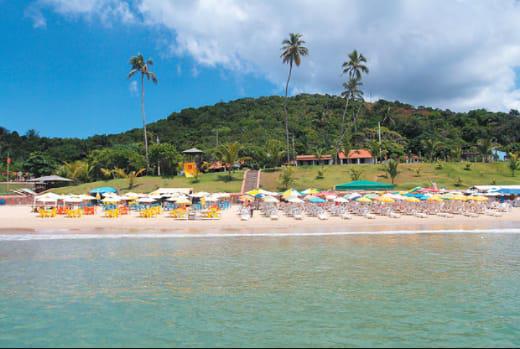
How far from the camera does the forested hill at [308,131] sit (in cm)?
6719

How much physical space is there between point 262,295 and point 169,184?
109 ft

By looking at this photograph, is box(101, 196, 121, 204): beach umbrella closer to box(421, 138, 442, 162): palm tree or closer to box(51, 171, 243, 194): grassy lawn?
box(51, 171, 243, 194): grassy lawn

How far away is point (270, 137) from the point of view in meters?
69.4

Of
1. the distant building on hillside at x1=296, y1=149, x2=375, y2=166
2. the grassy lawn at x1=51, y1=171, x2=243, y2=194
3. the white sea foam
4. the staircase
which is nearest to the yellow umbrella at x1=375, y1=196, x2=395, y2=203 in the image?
the white sea foam

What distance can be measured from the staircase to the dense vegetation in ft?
10.1

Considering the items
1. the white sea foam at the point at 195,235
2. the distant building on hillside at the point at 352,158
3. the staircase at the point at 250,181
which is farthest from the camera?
the distant building on hillside at the point at 352,158

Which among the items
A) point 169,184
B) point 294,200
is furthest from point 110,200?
point 169,184

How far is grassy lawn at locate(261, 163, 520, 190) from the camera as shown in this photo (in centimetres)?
4062

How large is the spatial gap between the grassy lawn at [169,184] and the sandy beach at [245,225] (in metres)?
15.4

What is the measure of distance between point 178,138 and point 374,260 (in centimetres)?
6634

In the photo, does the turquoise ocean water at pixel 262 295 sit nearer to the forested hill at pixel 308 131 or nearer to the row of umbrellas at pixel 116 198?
the row of umbrellas at pixel 116 198

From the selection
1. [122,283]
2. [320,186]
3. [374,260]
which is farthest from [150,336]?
[320,186]

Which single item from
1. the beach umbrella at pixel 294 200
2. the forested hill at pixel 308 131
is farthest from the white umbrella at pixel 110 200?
the forested hill at pixel 308 131

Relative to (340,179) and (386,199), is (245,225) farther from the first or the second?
(340,179)
